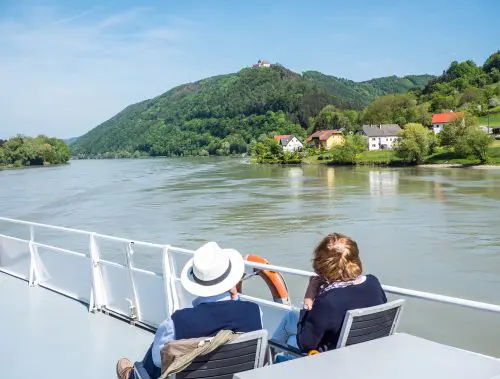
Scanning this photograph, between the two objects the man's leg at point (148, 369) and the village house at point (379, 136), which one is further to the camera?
the village house at point (379, 136)

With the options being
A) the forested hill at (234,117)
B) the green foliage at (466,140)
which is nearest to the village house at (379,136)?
the green foliage at (466,140)

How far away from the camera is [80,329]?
192 inches

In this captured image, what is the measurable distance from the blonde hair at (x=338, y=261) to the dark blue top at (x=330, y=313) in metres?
0.06

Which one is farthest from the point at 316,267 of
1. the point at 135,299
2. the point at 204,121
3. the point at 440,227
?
the point at 204,121

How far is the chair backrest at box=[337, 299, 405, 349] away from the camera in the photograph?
242 cm

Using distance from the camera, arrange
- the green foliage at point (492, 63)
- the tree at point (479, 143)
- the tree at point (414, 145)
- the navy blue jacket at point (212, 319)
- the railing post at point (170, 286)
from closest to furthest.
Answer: the navy blue jacket at point (212, 319) → the railing post at point (170, 286) → the tree at point (479, 143) → the tree at point (414, 145) → the green foliage at point (492, 63)

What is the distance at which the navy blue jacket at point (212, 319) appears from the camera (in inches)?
91.8

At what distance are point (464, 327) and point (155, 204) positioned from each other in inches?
936

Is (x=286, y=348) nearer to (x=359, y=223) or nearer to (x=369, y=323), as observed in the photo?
(x=369, y=323)

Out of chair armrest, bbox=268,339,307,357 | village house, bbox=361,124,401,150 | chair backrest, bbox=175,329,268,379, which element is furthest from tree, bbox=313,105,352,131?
chair backrest, bbox=175,329,268,379

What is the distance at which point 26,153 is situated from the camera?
4328 inches

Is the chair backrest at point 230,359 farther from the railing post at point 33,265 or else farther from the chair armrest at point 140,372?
the railing post at point 33,265

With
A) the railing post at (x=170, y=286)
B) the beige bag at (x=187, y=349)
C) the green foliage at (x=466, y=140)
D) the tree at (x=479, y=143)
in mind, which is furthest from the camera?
the green foliage at (x=466, y=140)

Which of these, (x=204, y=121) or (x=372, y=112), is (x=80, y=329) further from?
(x=204, y=121)
